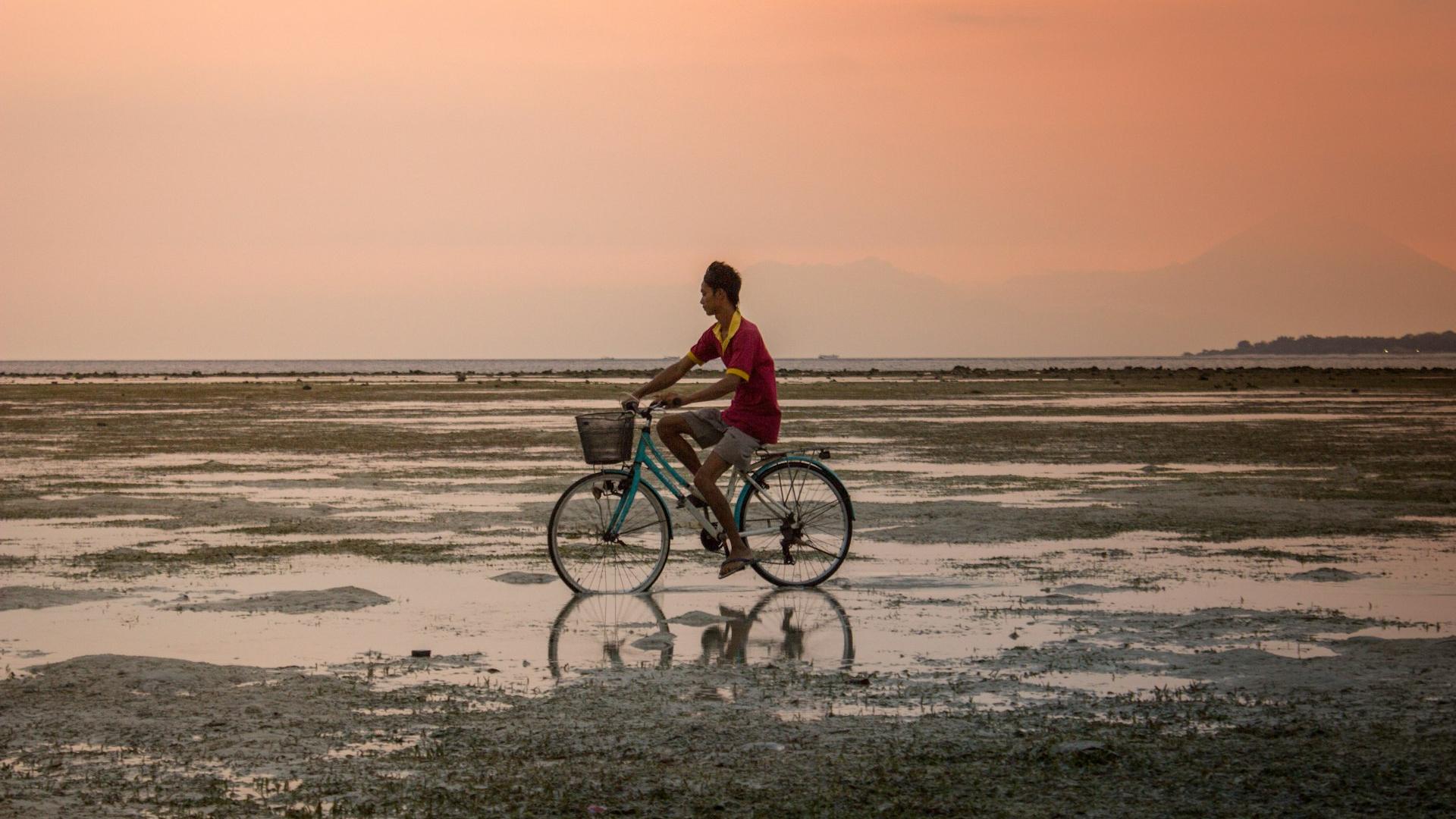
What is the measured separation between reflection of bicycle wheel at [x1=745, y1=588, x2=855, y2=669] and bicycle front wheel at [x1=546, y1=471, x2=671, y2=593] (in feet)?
3.26

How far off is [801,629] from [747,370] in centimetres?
224

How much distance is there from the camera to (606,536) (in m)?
12.1

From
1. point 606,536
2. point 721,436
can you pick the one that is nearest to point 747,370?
point 721,436

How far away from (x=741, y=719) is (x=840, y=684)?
1.02 metres

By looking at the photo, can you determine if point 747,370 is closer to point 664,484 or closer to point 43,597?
point 664,484

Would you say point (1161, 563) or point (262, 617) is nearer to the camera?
point (262, 617)

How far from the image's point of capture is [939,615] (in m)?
10.8

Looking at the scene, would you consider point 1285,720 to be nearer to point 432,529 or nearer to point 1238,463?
point 432,529

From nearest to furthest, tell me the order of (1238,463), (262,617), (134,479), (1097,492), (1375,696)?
(1375,696) < (262,617) < (1097,492) < (134,479) < (1238,463)

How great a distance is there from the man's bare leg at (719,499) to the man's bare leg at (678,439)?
5.0 inches

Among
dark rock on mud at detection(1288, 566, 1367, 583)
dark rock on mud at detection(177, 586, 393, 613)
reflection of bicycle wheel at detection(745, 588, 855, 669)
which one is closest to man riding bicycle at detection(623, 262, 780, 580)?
reflection of bicycle wheel at detection(745, 588, 855, 669)

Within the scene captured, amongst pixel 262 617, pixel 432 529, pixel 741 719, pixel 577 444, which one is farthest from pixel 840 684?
pixel 577 444

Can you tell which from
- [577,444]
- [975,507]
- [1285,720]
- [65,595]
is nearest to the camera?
[1285,720]

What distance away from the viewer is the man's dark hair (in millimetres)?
11844
